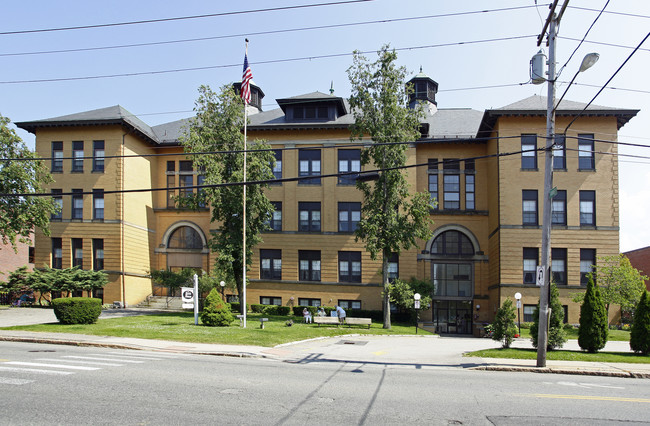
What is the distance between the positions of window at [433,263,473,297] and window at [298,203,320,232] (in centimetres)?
1075

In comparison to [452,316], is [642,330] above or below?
above

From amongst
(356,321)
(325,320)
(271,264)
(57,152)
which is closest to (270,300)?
(271,264)

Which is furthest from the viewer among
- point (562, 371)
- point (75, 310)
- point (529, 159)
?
point (529, 159)

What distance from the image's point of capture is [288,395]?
10.7 meters

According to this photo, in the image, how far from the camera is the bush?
24938 millimetres

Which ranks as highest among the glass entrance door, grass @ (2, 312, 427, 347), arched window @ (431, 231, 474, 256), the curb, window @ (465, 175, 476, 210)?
window @ (465, 175, 476, 210)

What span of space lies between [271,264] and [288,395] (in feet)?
109

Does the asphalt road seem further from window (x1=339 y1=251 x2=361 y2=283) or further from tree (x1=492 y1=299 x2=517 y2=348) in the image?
window (x1=339 y1=251 x2=361 y2=283)

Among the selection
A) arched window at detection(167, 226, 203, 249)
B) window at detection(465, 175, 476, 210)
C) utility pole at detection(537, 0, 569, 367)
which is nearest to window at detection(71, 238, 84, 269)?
arched window at detection(167, 226, 203, 249)

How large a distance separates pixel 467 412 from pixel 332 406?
8.42 feet

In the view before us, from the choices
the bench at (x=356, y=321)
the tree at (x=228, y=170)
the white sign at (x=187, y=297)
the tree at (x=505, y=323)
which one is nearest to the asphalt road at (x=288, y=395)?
the tree at (x=505, y=323)

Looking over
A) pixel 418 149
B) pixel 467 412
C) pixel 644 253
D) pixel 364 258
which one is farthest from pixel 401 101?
pixel 644 253

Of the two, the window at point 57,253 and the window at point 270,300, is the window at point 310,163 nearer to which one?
the window at point 270,300

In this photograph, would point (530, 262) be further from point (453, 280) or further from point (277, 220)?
point (277, 220)
